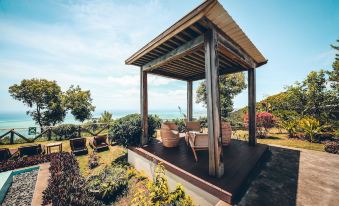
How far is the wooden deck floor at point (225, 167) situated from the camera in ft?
8.90

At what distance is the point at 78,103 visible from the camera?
62.0 ft

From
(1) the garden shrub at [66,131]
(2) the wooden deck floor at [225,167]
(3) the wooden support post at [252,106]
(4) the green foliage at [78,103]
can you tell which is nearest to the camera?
(2) the wooden deck floor at [225,167]

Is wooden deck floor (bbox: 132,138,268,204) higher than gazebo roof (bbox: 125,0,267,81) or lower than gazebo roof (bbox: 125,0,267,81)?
lower

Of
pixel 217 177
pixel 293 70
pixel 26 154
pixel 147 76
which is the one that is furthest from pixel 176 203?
pixel 293 70

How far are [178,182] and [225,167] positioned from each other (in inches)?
50.5

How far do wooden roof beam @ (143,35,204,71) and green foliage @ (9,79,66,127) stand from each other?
20082 mm

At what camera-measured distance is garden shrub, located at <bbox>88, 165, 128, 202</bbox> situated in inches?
146

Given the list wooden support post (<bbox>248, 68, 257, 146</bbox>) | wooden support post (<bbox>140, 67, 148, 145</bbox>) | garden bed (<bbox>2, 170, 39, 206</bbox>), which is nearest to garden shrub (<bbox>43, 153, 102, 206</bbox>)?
garden bed (<bbox>2, 170, 39, 206</bbox>)

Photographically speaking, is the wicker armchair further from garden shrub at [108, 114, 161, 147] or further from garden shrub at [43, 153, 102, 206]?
garden shrub at [43, 153, 102, 206]

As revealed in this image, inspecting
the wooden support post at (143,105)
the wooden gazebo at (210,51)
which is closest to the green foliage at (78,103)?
the wooden support post at (143,105)

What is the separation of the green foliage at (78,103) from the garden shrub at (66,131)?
26.7 feet

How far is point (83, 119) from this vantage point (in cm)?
1891

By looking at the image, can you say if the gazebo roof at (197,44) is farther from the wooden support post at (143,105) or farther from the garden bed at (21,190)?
the garden bed at (21,190)

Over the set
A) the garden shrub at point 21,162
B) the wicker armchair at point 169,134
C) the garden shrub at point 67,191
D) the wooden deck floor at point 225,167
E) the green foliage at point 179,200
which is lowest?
the garden shrub at point 21,162
